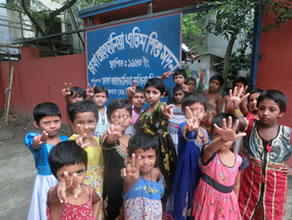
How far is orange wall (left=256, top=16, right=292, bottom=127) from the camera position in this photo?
2.88m

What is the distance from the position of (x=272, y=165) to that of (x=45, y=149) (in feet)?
6.16

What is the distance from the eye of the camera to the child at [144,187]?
1.40 metres

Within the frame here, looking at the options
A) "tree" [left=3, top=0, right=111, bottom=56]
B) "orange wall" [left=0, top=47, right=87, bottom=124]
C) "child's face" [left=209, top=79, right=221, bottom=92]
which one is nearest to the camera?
"child's face" [left=209, top=79, right=221, bottom=92]

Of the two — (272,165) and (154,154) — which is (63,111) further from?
(272,165)

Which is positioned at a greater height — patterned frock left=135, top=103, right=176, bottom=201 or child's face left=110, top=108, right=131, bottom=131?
child's face left=110, top=108, right=131, bottom=131

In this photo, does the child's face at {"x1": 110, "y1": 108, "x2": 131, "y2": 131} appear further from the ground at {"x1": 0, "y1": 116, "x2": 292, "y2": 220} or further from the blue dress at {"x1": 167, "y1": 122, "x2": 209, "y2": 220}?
the ground at {"x1": 0, "y1": 116, "x2": 292, "y2": 220}

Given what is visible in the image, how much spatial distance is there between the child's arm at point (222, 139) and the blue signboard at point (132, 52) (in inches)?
86.8

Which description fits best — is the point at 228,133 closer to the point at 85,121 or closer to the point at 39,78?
the point at 85,121

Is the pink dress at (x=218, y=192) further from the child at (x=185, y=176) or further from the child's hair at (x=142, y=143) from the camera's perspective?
the child's hair at (x=142, y=143)

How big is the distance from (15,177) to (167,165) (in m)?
2.86

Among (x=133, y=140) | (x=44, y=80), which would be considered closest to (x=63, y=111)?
(x=44, y=80)

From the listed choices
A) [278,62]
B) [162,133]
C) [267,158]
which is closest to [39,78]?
[162,133]

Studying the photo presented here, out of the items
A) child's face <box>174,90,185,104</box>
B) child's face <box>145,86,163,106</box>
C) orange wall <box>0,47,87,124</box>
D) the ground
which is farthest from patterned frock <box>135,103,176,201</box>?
orange wall <box>0,47,87,124</box>

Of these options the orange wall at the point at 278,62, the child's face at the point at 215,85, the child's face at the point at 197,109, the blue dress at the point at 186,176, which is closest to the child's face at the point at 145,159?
the blue dress at the point at 186,176
